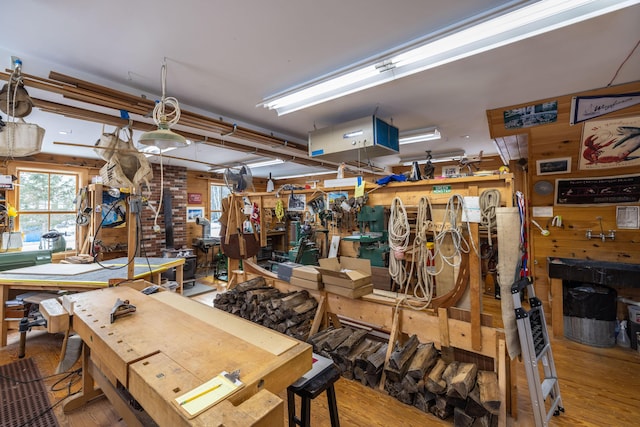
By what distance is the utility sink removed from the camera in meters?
3.06

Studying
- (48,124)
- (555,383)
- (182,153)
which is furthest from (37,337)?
(555,383)

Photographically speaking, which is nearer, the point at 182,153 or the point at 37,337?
the point at 37,337

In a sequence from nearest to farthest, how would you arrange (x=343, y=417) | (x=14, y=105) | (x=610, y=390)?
(x=14, y=105)
(x=343, y=417)
(x=610, y=390)

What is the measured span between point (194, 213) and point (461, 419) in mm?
7703

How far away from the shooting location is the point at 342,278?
9.36ft

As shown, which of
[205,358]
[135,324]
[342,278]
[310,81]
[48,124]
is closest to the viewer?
[205,358]

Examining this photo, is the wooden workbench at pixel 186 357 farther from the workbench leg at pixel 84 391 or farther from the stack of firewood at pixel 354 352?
the stack of firewood at pixel 354 352

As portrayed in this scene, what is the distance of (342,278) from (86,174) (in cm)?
648

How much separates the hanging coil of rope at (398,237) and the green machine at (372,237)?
2.74 ft

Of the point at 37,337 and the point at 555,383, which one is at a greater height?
the point at 555,383

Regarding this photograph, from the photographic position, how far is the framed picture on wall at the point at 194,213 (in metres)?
7.77

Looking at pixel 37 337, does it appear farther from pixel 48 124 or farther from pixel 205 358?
pixel 205 358

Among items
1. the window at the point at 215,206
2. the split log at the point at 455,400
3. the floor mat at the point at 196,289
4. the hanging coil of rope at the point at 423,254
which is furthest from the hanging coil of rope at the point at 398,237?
the window at the point at 215,206

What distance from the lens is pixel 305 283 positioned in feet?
10.8
